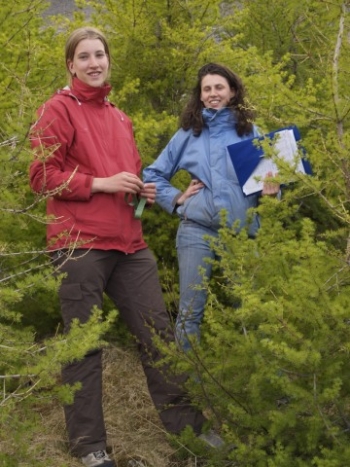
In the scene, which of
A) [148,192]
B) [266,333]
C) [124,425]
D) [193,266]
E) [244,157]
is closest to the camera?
[266,333]

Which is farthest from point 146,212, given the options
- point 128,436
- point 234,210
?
point 128,436

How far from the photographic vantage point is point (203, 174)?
4.27 meters

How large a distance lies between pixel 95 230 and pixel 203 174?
85cm

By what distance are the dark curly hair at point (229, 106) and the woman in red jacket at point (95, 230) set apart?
0.49 meters

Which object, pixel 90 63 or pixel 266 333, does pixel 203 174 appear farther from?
pixel 266 333

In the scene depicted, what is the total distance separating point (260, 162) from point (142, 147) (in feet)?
4.36

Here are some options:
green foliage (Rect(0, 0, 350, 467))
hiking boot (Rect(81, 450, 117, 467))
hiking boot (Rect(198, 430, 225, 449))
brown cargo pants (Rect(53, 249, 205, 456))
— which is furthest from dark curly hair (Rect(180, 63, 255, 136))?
hiking boot (Rect(81, 450, 117, 467))

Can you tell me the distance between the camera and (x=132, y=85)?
17.1 feet

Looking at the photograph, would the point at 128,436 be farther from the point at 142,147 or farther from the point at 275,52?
the point at 275,52

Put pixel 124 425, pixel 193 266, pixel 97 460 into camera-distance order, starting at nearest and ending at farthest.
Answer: pixel 97 460, pixel 193 266, pixel 124 425

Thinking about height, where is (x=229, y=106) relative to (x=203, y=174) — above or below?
above

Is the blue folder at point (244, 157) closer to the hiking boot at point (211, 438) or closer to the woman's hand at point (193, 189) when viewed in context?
the woman's hand at point (193, 189)

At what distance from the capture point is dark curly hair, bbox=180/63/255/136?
14.0ft

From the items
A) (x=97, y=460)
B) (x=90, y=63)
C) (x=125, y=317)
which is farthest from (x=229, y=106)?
(x=97, y=460)
